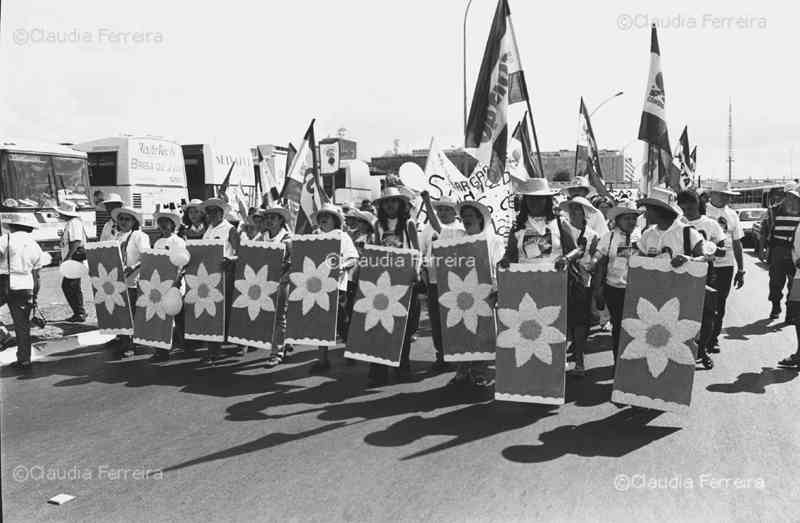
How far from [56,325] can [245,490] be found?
661 centimetres

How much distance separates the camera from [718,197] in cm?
858

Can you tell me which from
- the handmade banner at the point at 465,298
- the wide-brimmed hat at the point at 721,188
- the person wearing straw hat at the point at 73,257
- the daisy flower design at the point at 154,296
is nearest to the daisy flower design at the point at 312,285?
the handmade banner at the point at 465,298

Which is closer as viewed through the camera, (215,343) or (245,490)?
(245,490)

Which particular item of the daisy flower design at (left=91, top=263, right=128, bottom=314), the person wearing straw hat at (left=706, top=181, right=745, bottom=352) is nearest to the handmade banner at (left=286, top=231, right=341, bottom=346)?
the daisy flower design at (left=91, top=263, right=128, bottom=314)

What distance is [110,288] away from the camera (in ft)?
24.9

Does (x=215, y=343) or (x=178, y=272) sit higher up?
(x=178, y=272)

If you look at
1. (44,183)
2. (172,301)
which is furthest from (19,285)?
(44,183)

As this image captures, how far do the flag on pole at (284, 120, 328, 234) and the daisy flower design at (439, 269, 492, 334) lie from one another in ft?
7.89

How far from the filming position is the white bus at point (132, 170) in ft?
68.7

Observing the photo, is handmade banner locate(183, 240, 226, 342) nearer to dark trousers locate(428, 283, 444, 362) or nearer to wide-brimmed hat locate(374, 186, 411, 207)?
wide-brimmed hat locate(374, 186, 411, 207)

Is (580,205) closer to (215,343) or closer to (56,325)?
(215,343)

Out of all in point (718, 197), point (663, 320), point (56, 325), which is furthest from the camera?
point (56, 325)

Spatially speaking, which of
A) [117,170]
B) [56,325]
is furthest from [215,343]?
[117,170]

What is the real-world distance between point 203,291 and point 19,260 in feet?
6.49
